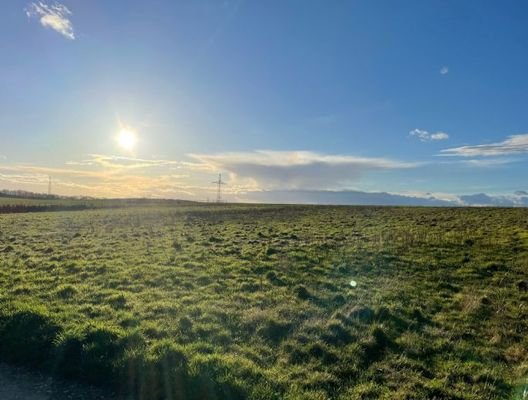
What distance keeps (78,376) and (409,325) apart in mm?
7855

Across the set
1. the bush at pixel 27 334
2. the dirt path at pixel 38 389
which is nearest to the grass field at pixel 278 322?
the bush at pixel 27 334

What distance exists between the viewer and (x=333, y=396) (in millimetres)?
7391

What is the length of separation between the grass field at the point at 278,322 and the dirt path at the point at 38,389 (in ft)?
1.04

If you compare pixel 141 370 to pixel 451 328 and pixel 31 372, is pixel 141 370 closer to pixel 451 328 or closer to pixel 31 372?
pixel 31 372

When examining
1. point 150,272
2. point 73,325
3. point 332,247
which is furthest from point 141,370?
point 332,247

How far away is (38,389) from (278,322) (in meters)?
5.40

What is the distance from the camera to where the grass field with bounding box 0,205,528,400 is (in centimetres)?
792

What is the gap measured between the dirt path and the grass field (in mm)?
316

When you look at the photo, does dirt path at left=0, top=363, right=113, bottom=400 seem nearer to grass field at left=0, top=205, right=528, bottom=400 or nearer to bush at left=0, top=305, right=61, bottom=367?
grass field at left=0, top=205, right=528, bottom=400

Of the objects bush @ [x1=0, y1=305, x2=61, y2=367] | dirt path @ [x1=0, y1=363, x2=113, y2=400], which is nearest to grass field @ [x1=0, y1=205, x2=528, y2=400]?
bush @ [x1=0, y1=305, x2=61, y2=367]

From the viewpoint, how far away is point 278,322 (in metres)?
10.6

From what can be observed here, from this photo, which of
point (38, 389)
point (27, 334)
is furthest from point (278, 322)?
point (27, 334)

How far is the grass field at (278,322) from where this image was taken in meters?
7.92

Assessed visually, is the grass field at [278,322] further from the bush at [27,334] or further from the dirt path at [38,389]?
the dirt path at [38,389]
